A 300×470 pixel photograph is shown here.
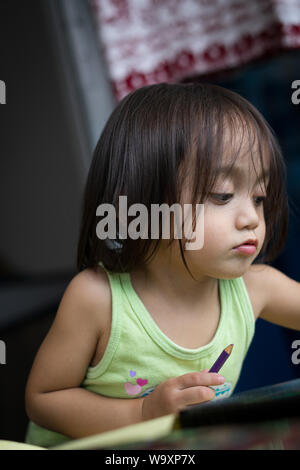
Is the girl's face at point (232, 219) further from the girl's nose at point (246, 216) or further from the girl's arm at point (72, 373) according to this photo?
the girl's arm at point (72, 373)

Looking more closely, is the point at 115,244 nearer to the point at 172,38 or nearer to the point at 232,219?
the point at 232,219

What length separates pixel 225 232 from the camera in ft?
2.08

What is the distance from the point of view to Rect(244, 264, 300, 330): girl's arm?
32.7 inches

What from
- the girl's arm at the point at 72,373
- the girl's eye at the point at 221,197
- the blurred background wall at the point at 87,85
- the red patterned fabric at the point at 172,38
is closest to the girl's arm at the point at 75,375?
the girl's arm at the point at 72,373

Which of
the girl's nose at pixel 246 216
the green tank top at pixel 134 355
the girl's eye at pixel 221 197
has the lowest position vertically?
the green tank top at pixel 134 355

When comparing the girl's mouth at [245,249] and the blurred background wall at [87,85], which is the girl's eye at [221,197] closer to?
the girl's mouth at [245,249]

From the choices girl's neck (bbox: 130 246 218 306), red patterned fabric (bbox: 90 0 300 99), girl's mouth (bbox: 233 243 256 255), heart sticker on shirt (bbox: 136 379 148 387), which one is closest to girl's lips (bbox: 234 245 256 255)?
girl's mouth (bbox: 233 243 256 255)

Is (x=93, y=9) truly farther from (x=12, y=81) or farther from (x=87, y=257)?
(x=87, y=257)

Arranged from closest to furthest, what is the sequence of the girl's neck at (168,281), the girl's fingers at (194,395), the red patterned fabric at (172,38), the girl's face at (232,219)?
the girl's fingers at (194,395), the girl's face at (232,219), the girl's neck at (168,281), the red patterned fabric at (172,38)

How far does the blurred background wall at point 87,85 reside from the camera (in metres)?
1.10

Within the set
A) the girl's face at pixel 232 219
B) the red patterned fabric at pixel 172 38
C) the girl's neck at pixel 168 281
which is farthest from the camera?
the red patterned fabric at pixel 172 38

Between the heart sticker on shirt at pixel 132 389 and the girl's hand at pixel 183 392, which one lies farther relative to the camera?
the heart sticker on shirt at pixel 132 389

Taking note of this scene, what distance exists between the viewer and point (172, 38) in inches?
43.9

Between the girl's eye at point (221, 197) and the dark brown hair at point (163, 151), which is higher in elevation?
the dark brown hair at point (163, 151)
